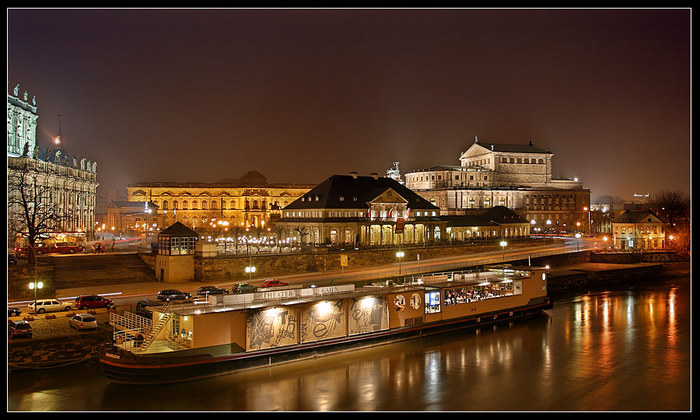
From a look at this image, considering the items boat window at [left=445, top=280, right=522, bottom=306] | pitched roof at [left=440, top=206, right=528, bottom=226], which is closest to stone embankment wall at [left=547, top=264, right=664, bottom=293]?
boat window at [left=445, top=280, right=522, bottom=306]

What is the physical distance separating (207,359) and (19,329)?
983 cm

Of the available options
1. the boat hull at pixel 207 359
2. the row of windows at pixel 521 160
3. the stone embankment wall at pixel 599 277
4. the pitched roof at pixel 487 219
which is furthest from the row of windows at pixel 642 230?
the boat hull at pixel 207 359

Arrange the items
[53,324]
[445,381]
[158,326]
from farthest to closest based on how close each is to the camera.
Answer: [53,324]
[158,326]
[445,381]

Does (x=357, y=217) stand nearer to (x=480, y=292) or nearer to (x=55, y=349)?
(x=480, y=292)

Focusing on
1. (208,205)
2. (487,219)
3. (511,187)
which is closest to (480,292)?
(487,219)

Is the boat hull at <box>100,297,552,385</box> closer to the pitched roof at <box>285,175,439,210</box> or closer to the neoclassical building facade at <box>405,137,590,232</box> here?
the pitched roof at <box>285,175,439,210</box>

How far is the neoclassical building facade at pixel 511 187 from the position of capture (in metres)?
118

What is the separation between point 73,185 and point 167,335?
67555 millimetres

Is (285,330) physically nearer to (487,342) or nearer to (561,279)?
(487,342)

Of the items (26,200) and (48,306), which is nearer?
(48,306)

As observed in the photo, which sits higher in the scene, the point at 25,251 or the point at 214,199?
the point at 214,199

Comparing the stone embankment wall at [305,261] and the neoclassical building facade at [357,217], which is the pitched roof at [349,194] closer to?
the neoclassical building facade at [357,217]

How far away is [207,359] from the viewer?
1112 inches

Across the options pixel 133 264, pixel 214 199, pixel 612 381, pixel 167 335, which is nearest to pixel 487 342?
pixel 612 381
